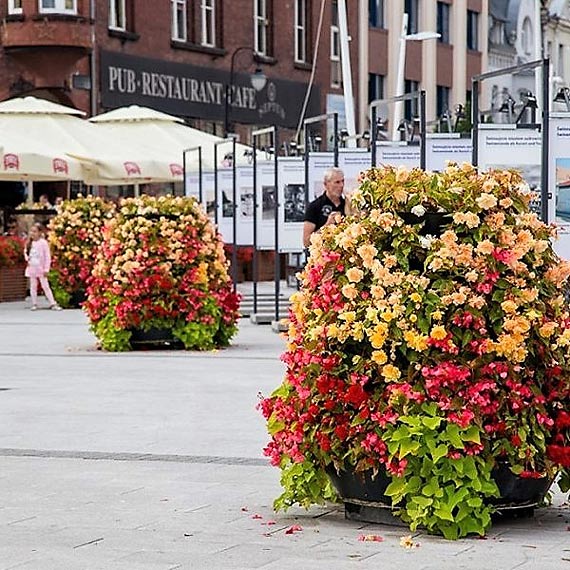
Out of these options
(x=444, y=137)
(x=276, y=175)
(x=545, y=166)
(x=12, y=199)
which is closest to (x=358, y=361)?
(x=545, y=166)

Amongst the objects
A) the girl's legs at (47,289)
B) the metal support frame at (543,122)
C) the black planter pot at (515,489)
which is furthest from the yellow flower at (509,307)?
the girl's legs at (47,289)

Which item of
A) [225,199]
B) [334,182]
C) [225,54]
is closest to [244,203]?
[225,199]

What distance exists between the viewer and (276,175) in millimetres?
23609

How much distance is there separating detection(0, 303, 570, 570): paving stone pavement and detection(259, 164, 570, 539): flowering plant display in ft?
0.95

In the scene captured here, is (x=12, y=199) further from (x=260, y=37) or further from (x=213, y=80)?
(x=260, y=37)

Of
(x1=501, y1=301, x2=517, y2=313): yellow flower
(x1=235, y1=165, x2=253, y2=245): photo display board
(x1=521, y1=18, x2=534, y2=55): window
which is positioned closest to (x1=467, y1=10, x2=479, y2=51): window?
(x1=521, y1=18, x2=534, y2=55): window

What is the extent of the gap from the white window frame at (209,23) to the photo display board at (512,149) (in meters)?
31.9

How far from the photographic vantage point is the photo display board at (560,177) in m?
14.8

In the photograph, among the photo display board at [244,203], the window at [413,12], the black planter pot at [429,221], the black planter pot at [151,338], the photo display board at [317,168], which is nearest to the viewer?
the black planter pot at [429,221]

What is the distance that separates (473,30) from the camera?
207 feet

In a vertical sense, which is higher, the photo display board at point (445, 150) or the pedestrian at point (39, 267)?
the photo display board at point (445, 150)

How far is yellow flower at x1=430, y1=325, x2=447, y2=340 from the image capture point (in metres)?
7.76

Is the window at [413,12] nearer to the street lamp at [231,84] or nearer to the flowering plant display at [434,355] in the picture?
the street lamp at [231,84]

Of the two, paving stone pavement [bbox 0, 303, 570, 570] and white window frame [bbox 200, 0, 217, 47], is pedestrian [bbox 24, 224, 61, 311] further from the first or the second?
white window frame [bbox 200, 0, 217, 47]
